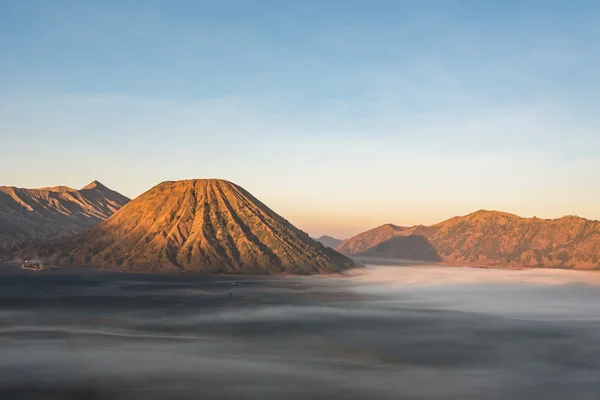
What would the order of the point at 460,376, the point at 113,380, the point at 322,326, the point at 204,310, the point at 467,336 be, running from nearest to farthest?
1. the point at 113,380
2. the point at 460,376
3. the point at 467,336
4. the point at 322,326
5. the point at 204,310

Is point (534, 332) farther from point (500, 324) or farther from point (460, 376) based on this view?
point (460, 376)

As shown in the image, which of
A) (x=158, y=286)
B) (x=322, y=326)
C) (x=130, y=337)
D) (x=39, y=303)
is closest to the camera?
(x=130, y=337)

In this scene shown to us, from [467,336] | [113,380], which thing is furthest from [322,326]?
[113,380]

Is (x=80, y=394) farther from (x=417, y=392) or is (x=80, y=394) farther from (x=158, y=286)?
(x=158, y=286)

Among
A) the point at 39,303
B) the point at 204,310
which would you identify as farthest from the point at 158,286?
the point at 204,310

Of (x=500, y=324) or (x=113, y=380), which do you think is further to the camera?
(x=500, y=324)

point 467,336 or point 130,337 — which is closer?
point 130,337
